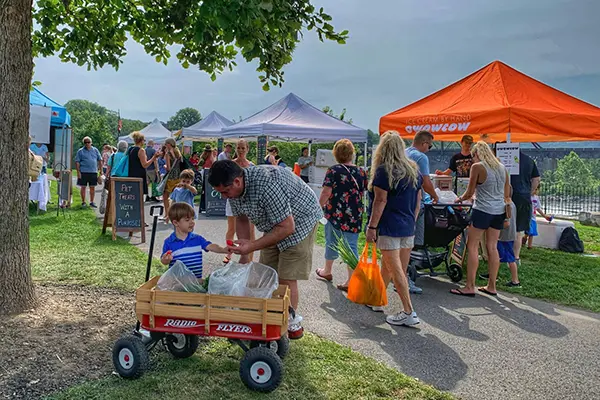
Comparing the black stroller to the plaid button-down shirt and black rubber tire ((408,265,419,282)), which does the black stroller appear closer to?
black rubber tire ((408,265,419,282))

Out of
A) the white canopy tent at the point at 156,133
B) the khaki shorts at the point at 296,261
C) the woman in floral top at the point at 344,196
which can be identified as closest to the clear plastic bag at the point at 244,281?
the khaki shorts at the point at 296,261

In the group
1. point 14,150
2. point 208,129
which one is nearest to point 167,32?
point 14,150

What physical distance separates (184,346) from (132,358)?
1.60 feet

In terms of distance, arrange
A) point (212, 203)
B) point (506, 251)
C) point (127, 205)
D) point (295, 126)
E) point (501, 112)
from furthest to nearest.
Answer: point (295, 126) → point (212, 203) → point (127, 205) → point (501, 112) → point (506, 251)

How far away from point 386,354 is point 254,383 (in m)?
1.42

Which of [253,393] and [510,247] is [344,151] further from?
[253,393]

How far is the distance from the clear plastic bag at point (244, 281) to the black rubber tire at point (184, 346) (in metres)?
0.54

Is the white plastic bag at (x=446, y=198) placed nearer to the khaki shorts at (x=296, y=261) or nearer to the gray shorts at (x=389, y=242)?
the gray shorts at (x=389, y=242)

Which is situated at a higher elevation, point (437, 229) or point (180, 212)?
point (180, 212)

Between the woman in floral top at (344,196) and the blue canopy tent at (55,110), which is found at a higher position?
the blue canopy tent at (55,110)

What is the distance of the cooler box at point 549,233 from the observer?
31.8ft

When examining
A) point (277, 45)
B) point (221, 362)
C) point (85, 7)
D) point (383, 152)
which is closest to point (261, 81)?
point (277, 45)

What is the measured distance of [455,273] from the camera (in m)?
6.86

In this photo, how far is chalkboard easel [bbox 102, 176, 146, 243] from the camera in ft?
29.2
